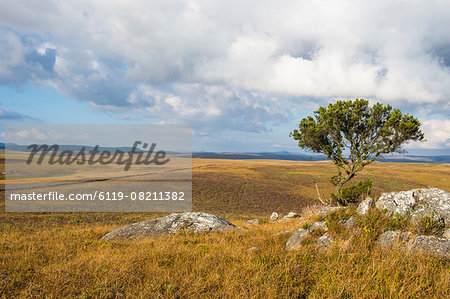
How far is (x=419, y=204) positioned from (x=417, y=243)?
3067 mm

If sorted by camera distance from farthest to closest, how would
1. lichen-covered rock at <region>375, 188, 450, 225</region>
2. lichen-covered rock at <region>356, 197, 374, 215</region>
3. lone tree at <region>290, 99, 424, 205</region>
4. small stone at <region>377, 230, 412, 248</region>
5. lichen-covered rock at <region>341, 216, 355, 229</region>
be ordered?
lone tree at <region>290, 99, 424, 205</region>
lichen-covered rock at <region>356, 197, 374, 215</region>
lichen-covered rock at <region>341, 216, 355, 229</region>
lichen-covered rock at <region>375, 188, 450, 225</region>
small stone at <region>377, 230, 412, 248</region>

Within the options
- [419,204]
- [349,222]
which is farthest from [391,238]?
[419,204]

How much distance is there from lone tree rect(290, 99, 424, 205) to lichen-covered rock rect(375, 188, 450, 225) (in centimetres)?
1258

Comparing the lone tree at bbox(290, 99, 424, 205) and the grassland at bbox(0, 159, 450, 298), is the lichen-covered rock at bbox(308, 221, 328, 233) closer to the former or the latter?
the grassland at bbox(0, 159, 450, 298)

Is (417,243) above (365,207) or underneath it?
underneath

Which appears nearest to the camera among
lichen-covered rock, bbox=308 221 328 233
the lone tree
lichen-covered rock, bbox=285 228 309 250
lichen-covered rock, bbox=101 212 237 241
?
lichen-covered rock, bbox=285 228 309 250

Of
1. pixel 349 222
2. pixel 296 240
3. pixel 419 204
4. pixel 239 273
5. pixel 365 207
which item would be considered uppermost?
pixel 419 204

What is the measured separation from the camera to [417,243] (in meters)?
5.44

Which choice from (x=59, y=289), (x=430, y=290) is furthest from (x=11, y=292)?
(x=430, y=290)

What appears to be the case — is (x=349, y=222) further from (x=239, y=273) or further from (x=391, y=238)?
(x=239, y=273)

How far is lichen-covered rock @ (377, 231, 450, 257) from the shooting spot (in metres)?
5.17

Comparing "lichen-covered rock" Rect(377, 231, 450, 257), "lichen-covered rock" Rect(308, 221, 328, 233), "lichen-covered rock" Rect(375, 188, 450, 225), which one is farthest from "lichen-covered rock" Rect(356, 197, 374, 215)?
"lichen-covered rock" Rect(377, 231, 450, 257)

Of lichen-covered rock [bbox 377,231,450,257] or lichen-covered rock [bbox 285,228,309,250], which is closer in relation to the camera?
lichen-covered rock [bbox 377,231,450,257]

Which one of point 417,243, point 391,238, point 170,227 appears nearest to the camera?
point 417,243
